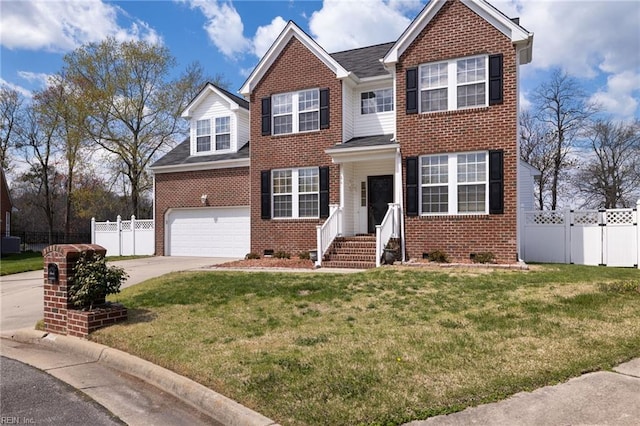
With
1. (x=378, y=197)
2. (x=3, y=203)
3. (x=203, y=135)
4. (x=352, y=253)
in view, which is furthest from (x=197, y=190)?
(x=3, y=203)

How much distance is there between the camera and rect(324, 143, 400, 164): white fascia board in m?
13.8

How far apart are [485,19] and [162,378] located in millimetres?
12753

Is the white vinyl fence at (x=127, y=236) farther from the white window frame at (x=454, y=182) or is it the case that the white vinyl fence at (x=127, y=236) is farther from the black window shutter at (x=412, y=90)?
the white window frame at (x=454, y=182)

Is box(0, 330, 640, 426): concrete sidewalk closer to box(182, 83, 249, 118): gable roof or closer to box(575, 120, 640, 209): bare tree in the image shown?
box(182, 83, 249, 118): gable roof

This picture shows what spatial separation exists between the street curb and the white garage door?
11.5 meters

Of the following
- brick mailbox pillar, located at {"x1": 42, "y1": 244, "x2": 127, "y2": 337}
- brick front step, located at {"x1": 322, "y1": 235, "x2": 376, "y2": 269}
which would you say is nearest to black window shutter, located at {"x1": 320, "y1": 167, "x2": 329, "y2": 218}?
brick front step, located at {"x1": 322, "y1": 235, "x2": 376, "y2": 269}

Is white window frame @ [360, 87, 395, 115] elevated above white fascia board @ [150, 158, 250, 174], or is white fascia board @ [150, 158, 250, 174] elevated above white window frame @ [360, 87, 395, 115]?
white window frame @ [360, 87, 395, 115]

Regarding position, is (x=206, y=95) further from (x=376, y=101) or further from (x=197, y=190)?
(x=376, y=101)

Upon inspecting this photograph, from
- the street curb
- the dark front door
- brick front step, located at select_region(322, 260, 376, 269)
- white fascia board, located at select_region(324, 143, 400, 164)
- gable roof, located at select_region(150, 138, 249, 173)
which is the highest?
gable roof, located at select_region(150, 138, 249, 173)

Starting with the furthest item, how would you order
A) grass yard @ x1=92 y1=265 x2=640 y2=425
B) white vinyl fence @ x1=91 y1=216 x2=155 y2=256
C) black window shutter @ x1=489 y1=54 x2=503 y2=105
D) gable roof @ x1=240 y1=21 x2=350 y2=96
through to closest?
1. white vinyl fence @ x1=91 y1=216 x2=155 y2=256
2. gable roof @ x1=240 y1=21 x2=350 y2=96
3. black window shutter @ x1=489 y1=54 x2=503 y2=105
4. grass yard @ x1=92 y1=265 x2=640 y2=425

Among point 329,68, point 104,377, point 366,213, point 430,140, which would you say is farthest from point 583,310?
point 329,68

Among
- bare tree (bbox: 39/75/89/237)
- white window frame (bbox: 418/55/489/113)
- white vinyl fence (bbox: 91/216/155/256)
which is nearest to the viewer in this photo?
white window frame (bbox: 418/55/489/113)

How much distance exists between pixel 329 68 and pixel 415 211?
231 inches

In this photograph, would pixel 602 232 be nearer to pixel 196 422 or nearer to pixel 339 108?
pixel 339 108
